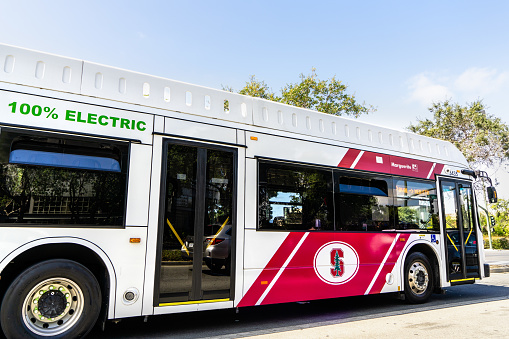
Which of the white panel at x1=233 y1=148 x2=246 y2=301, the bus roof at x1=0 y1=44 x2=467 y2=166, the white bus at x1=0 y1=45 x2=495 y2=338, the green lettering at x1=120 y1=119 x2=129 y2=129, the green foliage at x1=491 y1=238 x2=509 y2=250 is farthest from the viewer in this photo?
the green foliage at x1=491 y1=238 x2=509 y2=250

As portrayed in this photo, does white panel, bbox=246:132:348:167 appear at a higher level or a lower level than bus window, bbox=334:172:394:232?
higher

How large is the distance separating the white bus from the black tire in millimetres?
12

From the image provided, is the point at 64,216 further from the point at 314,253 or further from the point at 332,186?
the point at 332,186

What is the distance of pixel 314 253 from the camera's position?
6234 millimetres

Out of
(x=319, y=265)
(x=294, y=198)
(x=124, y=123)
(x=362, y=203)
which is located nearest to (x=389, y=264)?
(x=362, y=203)

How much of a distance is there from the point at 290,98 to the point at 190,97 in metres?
16.4

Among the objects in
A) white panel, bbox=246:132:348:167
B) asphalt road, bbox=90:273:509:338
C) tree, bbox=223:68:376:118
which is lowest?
asphalt road, bbox=90:273:509:338

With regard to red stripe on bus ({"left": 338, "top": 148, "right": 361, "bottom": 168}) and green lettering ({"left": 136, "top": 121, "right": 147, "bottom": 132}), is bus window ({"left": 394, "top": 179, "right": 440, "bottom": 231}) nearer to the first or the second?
red stripe on bus ({"left": 338, "top": 148, "right": 361, "bottom": 168})

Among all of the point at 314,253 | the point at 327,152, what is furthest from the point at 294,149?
the point at 314,253

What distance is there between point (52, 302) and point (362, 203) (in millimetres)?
5172

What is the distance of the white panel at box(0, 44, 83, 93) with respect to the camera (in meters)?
4.52

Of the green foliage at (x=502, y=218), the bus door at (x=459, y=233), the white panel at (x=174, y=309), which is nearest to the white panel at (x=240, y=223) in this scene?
the white panel at (x=174, y=309)

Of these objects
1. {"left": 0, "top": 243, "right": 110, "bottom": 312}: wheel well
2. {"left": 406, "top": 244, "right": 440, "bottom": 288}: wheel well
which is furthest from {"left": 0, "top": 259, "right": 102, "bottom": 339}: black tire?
{"left": 406, "top": 244, "right": 440, "bottom": 288}: wheel well

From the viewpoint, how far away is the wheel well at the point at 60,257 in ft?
14.0
